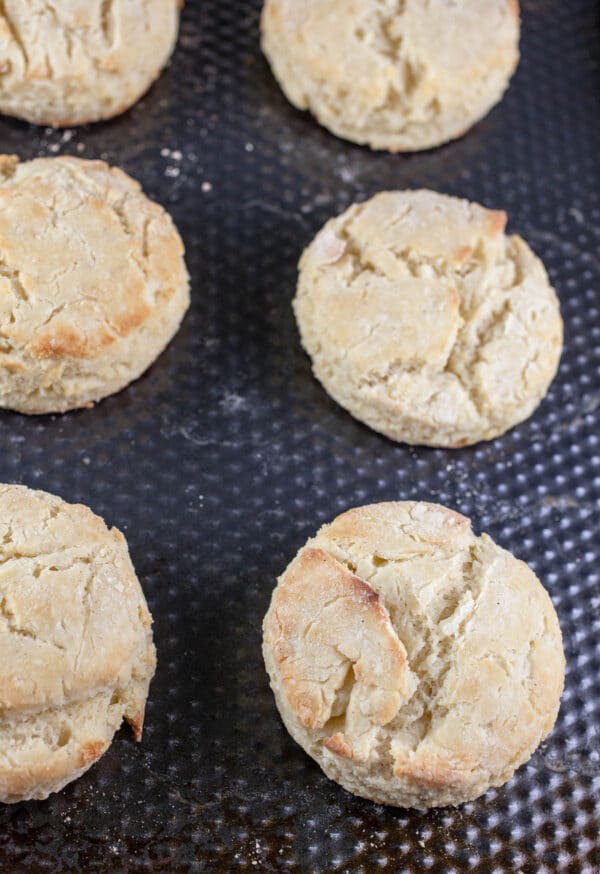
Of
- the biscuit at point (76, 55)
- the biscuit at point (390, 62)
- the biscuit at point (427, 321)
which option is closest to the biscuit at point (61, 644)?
the biscuit at point (427, 321)

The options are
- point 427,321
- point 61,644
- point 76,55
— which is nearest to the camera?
point 61,644

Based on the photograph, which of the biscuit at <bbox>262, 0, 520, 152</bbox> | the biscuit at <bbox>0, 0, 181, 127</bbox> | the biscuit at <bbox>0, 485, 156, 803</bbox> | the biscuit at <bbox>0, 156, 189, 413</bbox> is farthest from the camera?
the biscuit at <bbox>262, 0, 520, 152</bbox>

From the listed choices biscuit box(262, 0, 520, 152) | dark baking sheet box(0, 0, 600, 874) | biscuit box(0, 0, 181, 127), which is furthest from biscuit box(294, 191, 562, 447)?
biscuit box(0, 0, 181, 127)

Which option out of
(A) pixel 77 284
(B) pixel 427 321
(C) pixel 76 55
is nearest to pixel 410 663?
(B) pixel 427 321

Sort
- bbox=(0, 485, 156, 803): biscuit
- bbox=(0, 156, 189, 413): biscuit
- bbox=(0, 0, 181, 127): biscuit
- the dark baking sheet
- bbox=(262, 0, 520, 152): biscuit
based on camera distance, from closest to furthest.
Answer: bbox=(0, 485, 156, 803): biscuit < the dark baking sheet < bbox=(0, 156, 189, 413): biscuit < bbox=(0, 0, 181, 127): biscuit < bbox=(262, 0, 520, 152): biscuit

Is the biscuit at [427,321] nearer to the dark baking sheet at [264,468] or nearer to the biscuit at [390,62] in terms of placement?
the dark baking sheet at [264,468]

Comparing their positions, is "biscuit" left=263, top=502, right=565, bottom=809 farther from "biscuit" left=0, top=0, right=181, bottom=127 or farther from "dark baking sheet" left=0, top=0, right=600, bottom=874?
"biscuit" left=0, top=0, right=181, bottom=127

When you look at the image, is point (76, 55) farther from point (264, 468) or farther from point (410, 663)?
point (410, 663)

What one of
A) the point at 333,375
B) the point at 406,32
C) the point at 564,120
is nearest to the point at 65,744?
the point at 333,375
